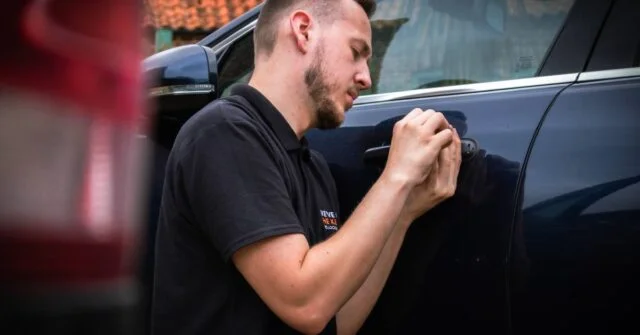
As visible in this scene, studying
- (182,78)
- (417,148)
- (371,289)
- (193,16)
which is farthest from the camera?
(193,16)

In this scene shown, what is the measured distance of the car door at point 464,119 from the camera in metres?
1.85

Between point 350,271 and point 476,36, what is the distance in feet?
2.11

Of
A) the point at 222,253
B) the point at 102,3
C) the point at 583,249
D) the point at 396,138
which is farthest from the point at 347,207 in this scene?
the point at 102,3

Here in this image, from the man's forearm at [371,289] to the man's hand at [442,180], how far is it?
0.22ft

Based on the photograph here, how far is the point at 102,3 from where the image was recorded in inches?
39.4

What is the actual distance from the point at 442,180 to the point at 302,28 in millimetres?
436

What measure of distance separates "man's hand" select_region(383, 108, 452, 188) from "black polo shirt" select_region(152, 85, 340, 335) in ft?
0.68

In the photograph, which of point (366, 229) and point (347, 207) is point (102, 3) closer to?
point (366, 229)

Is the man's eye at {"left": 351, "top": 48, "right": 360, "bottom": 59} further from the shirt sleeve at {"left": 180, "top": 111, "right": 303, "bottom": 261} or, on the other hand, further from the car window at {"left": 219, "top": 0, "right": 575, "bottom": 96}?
the shirt sleeve at {"left": 180, "top": 111, "right": 303, "bottom": 261}

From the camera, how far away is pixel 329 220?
211 cm

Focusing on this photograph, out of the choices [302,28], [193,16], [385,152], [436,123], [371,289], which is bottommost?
[193,16]

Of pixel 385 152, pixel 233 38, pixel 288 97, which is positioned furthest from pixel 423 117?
A: pixel 233 38

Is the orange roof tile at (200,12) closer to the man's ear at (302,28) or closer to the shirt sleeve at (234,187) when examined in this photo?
the man's ear at (302,28)

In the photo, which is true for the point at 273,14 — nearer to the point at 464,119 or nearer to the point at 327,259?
the point at 464,119
